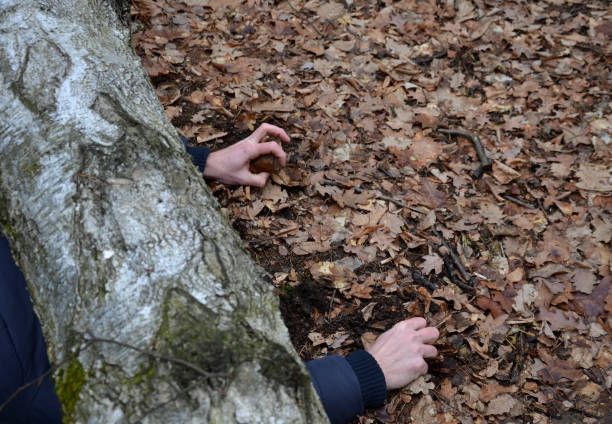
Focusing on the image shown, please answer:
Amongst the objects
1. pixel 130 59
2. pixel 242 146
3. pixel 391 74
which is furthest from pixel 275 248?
pixel 391 74

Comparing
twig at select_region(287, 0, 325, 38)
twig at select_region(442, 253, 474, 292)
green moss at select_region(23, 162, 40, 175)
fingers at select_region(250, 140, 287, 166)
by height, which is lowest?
twig at select_region(442, 253, 474, 292)

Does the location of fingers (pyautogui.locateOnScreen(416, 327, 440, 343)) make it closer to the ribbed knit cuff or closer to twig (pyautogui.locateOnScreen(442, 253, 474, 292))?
the ribbed knit cuff

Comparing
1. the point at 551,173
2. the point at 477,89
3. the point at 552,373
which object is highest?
the point at 477,89

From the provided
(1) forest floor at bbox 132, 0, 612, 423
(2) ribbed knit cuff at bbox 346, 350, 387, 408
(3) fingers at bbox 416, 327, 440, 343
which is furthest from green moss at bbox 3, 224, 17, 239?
(3) fingers at bbox 416, 327, 440, 343

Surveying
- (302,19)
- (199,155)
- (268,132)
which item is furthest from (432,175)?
(302,19)

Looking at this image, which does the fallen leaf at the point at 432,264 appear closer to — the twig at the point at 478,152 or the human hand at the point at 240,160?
the twig at the point at 478,152

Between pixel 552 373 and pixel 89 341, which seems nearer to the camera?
pixel 89 341

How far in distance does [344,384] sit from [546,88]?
3533 mm

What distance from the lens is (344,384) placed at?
2.29 metres

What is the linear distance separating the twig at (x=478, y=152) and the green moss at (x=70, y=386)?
3.10 meters

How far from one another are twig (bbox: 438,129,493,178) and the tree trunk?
96.7 inches

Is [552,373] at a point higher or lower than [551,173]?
lower

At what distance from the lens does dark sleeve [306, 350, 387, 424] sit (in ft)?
7.45

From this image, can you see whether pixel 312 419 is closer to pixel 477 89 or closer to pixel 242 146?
pixel 242 146
